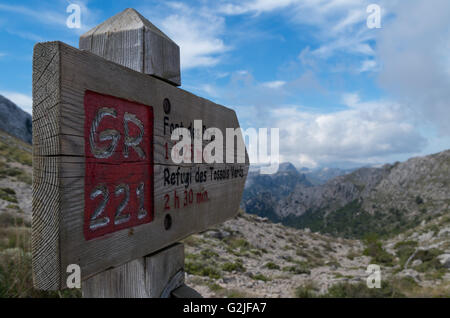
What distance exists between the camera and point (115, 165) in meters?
1.12

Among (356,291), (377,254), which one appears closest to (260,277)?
(356,291)

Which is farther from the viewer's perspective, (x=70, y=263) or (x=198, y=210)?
(x=198, y=210)

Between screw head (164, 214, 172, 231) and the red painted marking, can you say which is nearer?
the red painted marking

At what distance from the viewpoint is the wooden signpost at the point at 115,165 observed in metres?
0.93

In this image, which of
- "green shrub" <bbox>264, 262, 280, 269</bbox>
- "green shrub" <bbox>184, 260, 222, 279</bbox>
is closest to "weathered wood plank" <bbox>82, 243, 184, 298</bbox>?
"green shrub" <bbox>184, 260, 222, 279</bbox>

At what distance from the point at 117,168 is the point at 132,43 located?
2.24 feet

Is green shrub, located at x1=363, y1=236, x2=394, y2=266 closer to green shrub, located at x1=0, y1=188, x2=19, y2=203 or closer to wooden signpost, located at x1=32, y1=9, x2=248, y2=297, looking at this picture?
wooden signpost, located at x1=32, y1=9, x2=248, y2=297

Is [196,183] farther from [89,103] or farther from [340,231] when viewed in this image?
[340,231]

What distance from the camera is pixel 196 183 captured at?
1716 mm

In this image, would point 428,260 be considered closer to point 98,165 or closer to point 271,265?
point 271,265

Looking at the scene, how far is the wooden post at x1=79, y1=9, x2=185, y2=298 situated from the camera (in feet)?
4.65
